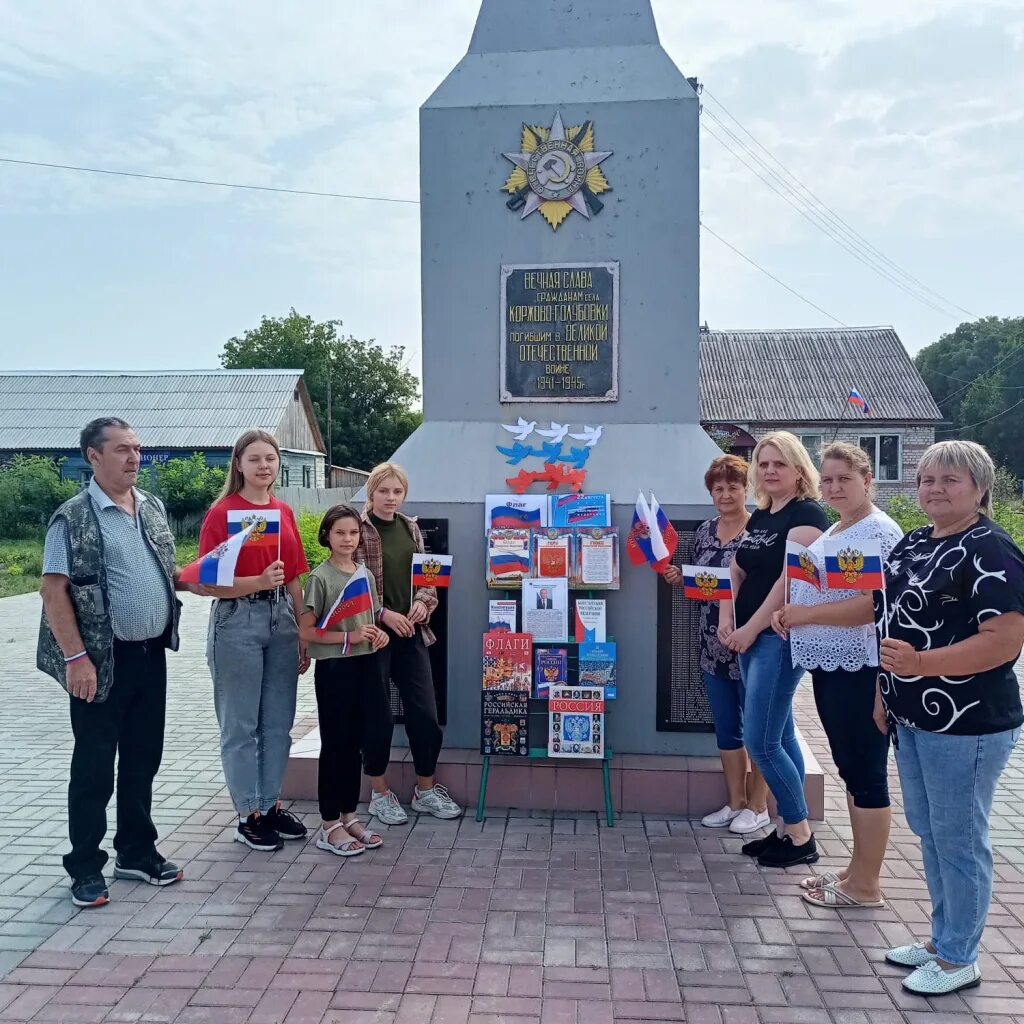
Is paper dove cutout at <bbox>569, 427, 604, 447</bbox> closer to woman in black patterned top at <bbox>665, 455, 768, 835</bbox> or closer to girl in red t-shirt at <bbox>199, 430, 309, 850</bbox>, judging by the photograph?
woman in black patterned top at <bbox>665, 455, 768, 835</bbox>

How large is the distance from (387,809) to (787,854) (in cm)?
193

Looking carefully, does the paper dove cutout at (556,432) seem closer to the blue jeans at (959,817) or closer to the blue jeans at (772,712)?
the blue jeans at (772,712)

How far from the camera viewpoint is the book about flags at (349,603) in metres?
3.86

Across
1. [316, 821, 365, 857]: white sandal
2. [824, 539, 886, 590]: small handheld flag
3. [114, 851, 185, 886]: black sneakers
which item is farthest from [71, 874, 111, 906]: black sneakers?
[824, 539, 886, 590]: small handheld flag

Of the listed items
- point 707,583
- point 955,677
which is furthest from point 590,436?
point 955,677

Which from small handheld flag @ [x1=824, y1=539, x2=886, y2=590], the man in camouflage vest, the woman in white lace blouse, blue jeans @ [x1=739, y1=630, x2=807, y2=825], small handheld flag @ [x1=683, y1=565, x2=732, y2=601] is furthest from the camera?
small handheld flag @ [x1=683, y1=565, x2=732, y2=601]

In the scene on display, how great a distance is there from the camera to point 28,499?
902 inches

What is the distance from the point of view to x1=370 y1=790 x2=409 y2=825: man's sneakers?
431 cm

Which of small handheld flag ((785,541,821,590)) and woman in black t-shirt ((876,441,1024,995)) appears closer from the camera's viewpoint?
woman in black t-shirt ((876,441,1024,995))

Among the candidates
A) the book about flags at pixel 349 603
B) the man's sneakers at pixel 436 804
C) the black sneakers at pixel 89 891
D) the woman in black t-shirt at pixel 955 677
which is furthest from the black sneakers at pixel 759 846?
the black sneakers at pixel 89 891

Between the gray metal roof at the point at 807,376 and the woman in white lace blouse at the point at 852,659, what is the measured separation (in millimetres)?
22283

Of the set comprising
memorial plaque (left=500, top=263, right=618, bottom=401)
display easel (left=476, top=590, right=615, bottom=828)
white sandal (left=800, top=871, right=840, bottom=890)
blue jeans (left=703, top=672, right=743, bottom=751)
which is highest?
memorial plaque (left=500, top=263, right=618, bottom=401)

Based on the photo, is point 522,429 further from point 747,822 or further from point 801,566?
point 747,822

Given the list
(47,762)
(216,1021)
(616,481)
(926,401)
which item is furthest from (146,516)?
(926,401)
